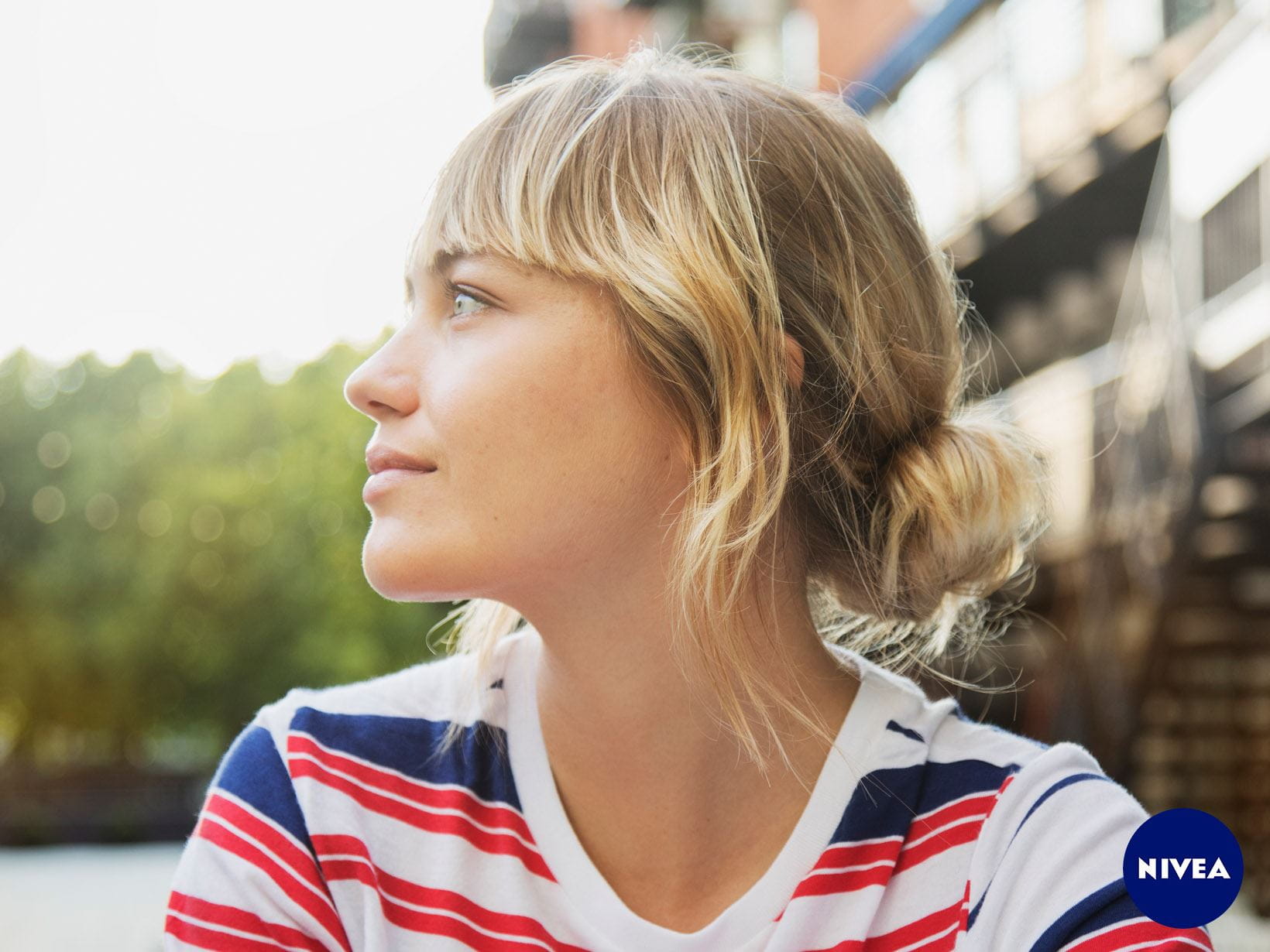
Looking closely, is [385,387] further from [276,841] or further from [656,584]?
[276,841]

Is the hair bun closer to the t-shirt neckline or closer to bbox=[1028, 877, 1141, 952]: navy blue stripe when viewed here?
the t-shirt neckline

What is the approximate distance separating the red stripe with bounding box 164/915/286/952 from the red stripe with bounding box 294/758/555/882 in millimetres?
186

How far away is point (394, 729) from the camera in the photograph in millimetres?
1597

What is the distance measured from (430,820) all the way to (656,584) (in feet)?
1.26

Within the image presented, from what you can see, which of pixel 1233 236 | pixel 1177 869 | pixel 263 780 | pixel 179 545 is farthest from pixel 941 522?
pixel 179 545

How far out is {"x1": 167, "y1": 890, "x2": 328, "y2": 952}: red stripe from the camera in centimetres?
138

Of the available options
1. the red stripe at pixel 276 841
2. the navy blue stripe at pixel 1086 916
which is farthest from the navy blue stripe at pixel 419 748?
the navy blue stripe at pixel 1086 916

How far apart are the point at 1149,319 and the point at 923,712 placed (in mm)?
6119

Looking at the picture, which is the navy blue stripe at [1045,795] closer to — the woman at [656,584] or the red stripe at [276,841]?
the woman at [656,584]

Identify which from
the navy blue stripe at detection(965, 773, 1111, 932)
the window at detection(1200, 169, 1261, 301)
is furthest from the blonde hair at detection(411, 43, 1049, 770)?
the window at detection(1200, 169, 1261, 301)

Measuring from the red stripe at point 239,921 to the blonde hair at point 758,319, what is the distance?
40cm

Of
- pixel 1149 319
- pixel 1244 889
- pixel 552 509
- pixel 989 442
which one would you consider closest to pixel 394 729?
pixel 552 509

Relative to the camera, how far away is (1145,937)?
1.25 m

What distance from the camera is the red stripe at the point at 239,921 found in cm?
138
